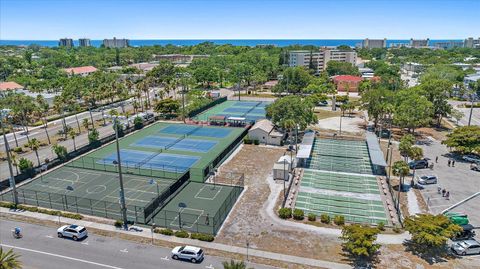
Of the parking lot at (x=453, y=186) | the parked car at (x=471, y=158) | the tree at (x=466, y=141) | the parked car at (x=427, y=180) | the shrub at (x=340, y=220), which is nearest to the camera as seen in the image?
the shrub at (x=340, y=220)

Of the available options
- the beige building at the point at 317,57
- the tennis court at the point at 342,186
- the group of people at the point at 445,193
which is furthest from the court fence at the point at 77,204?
the beige building at the point at 317,57

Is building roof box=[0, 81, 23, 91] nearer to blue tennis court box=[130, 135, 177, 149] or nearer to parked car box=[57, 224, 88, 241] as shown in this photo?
blue tennis court box=[130, 135, 177, 149]

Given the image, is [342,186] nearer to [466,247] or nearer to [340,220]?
[340,220]

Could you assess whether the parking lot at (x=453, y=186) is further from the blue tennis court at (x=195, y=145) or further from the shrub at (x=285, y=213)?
the blue tennis court at (x=195, y=145)

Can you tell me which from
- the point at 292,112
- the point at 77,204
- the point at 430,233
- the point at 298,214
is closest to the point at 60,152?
the point at 77,204

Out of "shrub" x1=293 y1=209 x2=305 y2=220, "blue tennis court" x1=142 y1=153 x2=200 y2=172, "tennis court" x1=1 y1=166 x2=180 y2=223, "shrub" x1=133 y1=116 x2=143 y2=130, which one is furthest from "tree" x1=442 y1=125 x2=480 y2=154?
"shrub" x1=133 y1=116 x2=143 y2=130

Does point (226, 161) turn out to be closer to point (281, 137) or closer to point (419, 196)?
point (281, 137)

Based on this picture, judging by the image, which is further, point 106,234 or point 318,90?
point 318,90

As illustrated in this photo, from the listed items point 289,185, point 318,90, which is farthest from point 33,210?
point 318,90
